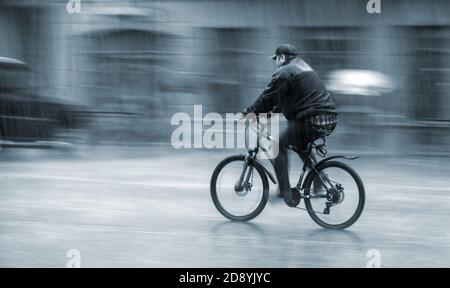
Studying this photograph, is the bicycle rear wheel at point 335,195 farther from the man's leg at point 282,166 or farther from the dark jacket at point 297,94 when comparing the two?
the dark jacket at point 297,94

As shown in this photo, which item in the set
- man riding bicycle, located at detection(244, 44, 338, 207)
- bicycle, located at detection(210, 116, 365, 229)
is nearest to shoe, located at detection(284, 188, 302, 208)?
bicycle, located at detection(210, 116, 365, 229)

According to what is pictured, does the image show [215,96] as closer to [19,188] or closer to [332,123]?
[19,188]

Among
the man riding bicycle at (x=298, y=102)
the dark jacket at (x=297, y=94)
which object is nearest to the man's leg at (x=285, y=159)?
the man riding bicycle at (x=298, y=102)

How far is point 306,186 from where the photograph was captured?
271 inches

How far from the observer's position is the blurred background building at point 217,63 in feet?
43.4

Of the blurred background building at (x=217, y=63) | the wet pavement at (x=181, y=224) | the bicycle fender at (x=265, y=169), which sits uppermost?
the blurred background building at (x=217, y=63)

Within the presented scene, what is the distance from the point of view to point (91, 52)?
1605 cm

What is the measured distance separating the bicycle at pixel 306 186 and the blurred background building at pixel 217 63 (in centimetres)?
583

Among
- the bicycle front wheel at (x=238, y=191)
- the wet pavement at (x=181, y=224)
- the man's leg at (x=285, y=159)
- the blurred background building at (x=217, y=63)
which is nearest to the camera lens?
the wet pavement at (x=181, y=224)

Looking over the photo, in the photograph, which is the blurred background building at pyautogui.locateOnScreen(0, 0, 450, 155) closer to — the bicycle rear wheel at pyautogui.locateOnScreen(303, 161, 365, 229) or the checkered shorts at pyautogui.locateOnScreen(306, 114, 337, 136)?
the bicycle rear wheel at pyautogui.locateOnScreen(303, 161, 365, 229)

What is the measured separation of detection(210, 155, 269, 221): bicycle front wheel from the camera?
704 cm
